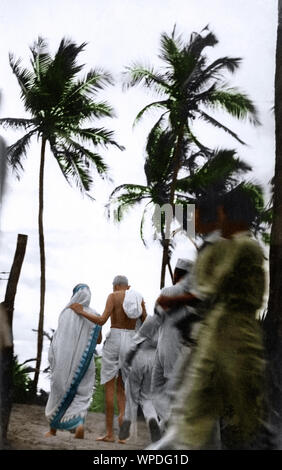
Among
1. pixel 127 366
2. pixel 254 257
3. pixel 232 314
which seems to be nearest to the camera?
pixel 232 314

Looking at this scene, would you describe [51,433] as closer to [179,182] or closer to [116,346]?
[116,346]

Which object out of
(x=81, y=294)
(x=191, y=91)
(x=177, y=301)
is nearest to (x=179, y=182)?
(x=191, y=91)

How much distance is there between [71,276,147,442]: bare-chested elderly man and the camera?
5379mm

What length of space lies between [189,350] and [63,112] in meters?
1.96

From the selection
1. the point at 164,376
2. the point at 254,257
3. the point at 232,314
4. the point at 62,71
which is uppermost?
the point at 62,71

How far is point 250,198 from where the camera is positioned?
18.0 feet

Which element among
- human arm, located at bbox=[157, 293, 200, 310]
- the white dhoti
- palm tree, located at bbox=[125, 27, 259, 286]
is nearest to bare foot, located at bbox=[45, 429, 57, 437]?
the white dhoti

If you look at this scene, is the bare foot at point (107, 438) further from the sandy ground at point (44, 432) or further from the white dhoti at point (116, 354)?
the white dhoti at point (116, 354)

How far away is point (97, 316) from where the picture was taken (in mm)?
5531

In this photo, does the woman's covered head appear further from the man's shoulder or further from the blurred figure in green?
the blurred figure in green

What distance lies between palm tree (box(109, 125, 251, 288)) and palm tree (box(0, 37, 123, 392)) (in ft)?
0.93

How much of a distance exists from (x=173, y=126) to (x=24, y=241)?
Result: 1.35 meters
